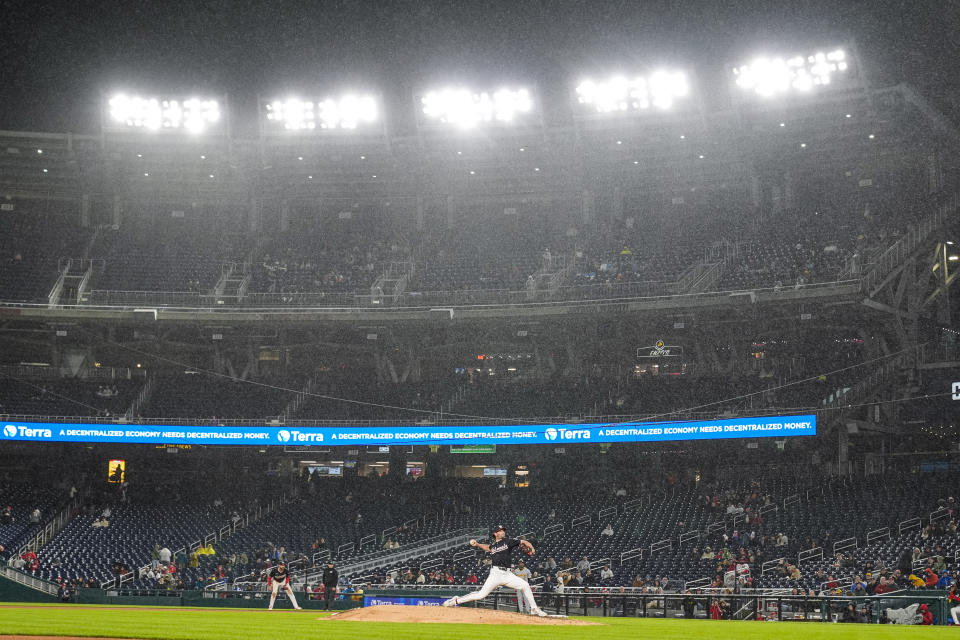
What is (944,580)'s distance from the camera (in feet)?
76.3

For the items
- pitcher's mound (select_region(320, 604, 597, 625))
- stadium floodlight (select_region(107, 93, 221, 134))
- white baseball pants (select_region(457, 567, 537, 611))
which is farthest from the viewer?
stadium floodlight (select_region(107, 93, 221, 134))

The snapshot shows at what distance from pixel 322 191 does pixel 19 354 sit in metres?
14.6

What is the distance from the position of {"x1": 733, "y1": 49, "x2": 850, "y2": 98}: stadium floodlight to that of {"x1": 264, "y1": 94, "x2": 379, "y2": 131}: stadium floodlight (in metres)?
14.3

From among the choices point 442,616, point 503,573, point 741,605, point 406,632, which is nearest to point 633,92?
point 741,605

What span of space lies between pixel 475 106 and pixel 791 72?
38.5ft

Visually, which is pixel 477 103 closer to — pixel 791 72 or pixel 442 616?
pixel 791 72

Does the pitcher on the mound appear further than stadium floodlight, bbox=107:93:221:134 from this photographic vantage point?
No

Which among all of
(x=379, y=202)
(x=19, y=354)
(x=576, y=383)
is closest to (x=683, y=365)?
(x=576, y=383)

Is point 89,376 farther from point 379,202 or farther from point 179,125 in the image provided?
point 379,202

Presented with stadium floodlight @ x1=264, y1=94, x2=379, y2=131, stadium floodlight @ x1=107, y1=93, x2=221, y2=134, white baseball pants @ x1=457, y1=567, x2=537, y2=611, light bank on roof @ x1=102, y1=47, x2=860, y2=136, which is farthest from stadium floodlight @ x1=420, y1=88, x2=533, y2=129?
white baseball pants @ x1=457, y1=567, x2=537, y2=611

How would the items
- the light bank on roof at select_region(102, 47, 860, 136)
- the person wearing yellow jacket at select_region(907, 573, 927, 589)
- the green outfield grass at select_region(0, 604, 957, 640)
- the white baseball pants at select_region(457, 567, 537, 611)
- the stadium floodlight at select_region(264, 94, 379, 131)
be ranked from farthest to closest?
the stadium floodlight at select_region(264, 94, 379, 131)
the light bank on roof at select_region(102, 47, 860, 136)
the person wearing yellow jacket at select_region(907, 573, 927, 589)
the white baseball pants at select_region(457, 567, 537, 611)
the green outfield grass at select_region(0, 604, 957, 640)

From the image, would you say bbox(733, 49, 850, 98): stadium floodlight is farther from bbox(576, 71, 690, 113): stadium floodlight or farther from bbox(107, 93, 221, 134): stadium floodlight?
bbox(107, 93, 221, 134): stadium floodlight

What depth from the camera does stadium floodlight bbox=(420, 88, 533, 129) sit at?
38500 millimetres

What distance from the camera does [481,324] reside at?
38219 millimetres
